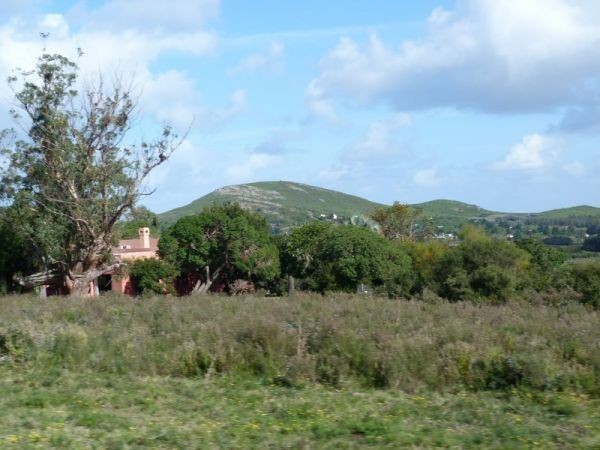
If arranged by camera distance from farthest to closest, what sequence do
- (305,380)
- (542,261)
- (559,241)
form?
(559,241) < (542,261) < (305,380)

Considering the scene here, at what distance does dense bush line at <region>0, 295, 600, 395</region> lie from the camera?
1023 centimetres

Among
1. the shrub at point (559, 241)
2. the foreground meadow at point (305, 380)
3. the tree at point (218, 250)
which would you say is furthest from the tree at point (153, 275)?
the shrub at point (559, 241)

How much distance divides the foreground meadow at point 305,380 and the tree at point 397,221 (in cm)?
6345

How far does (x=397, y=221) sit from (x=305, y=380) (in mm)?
68084

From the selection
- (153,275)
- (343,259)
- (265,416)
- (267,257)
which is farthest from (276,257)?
(265,416)

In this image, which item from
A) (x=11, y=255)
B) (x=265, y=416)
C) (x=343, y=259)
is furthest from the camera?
(x=343, y=259)

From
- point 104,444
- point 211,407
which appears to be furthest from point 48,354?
point 104,444

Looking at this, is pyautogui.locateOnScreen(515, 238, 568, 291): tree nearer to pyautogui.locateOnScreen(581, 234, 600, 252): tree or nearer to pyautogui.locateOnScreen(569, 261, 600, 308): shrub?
pyautogui.locateOnScreen(569, 261, 600, 308): shrub

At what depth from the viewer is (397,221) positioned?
77750mm

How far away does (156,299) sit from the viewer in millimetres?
17656

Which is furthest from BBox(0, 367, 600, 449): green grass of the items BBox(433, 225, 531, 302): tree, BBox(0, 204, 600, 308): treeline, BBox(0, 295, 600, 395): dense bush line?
BBox(0, 204, 600, 308): treeline

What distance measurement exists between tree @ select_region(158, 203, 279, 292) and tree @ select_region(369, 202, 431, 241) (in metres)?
29.7

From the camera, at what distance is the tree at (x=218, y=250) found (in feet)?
156

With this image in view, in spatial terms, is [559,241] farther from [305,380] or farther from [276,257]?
[305,380]
